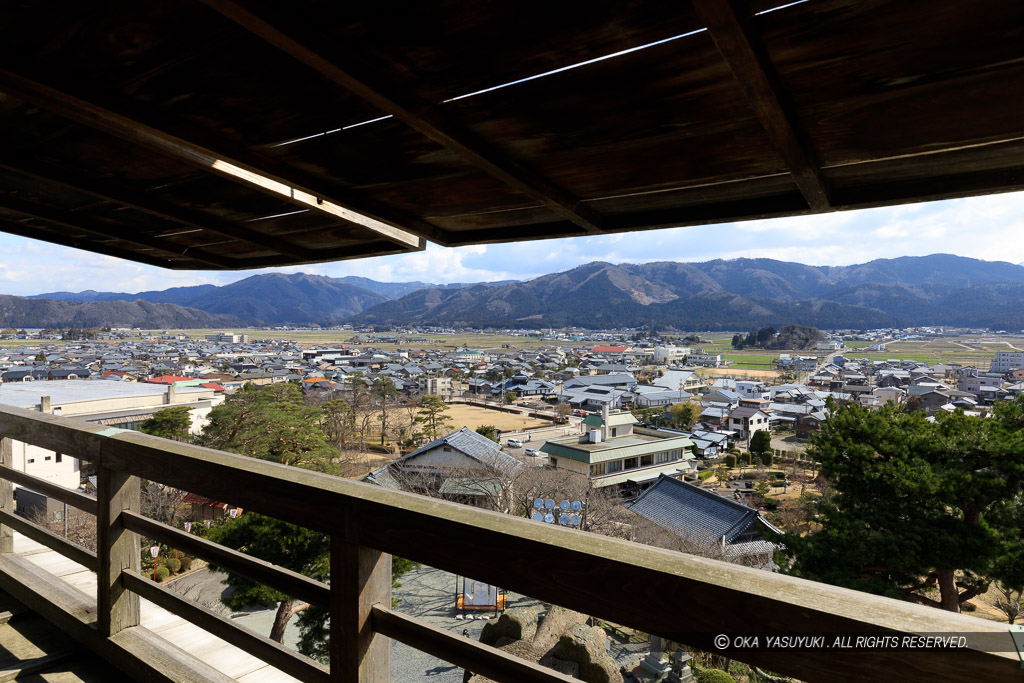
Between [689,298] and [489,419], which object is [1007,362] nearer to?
[489,419]

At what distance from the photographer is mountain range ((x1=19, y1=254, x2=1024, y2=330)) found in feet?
273

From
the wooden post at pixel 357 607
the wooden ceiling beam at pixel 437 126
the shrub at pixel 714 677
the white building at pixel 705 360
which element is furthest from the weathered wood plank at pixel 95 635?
the white building at pixel 705 360

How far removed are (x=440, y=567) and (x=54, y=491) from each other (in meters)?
1.46

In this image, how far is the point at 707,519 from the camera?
13836mm

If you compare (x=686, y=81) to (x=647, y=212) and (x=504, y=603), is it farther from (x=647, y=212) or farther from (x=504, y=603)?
(x=504, y=603)

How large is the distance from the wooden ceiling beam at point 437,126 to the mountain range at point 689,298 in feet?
278

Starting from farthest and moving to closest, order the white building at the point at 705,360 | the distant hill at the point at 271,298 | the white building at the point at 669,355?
1. the distant hill at the point at 271,298
2. the white building at the point at 669,355
3. the white building at the point at 705,360

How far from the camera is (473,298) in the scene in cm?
12362

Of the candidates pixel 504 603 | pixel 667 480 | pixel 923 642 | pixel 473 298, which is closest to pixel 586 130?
pixel 923 642

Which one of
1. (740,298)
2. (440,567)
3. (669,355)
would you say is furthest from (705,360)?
(440,567)

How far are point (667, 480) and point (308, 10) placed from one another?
52.6 ft

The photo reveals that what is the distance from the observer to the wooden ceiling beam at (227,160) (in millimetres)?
901

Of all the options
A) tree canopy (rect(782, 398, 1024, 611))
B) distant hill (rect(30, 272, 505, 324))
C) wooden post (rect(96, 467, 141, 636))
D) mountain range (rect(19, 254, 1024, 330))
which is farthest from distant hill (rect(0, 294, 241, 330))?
wooden post (rect(96, 467, 141, 636))

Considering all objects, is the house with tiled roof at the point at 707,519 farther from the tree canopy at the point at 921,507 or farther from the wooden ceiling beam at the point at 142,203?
the wooden ceiling beam at the point at 142,203
